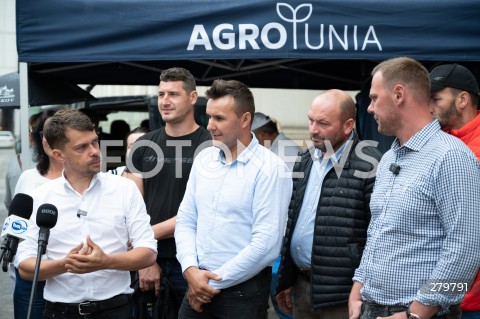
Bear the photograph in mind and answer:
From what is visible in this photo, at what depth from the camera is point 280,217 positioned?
149 inches

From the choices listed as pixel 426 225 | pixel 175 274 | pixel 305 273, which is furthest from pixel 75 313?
pixel 426 225

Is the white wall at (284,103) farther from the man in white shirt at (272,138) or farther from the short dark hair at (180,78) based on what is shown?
the short dark hair at (180,78)

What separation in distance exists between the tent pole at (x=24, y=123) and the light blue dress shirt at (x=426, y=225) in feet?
9.71

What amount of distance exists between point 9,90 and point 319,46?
4160 millimetres

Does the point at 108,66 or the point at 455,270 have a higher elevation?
the point at 108,66

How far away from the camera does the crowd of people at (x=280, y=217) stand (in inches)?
119

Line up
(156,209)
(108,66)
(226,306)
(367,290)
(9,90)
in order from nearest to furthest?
1. (367,290)
2. (226,306)
3. (156,209)
4. (108,66)
5. (9,90)

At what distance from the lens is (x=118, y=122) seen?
1036 cm

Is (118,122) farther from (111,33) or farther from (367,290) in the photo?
(367,290)

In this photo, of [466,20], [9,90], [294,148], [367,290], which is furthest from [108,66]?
[367,290]

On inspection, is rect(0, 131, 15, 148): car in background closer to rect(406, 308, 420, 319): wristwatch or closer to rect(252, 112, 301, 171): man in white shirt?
rect(252, 112, 301, 171): man in white shirt

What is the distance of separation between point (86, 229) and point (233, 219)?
75 centimetres

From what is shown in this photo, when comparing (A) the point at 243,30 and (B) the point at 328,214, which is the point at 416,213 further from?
(A) the point at 243,30

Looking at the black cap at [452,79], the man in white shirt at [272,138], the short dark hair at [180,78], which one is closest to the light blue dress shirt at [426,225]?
the black cap at [452,79]
